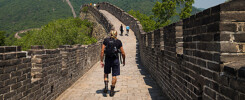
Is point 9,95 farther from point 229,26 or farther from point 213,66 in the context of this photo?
point 229,26

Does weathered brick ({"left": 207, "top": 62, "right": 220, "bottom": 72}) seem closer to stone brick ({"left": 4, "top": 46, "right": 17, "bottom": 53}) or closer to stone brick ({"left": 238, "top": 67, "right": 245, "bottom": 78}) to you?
stone brick ({"left": 238, "top": 67, "right": 245, "bottom": 78})

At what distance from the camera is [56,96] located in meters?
5.71

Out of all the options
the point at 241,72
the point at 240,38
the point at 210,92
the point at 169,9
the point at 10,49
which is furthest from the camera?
the point at 169,9

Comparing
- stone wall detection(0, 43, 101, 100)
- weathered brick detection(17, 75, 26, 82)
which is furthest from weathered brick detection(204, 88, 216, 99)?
weathered brick detection(17, 75, 26, 82)

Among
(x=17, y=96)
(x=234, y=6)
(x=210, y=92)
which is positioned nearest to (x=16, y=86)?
(x=17, y=96)

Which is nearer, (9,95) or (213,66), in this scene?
(213,66)

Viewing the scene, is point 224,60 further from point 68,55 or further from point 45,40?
point 45,40

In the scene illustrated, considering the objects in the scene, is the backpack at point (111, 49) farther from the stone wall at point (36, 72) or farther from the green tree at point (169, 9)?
the green tree at point (169, 9)

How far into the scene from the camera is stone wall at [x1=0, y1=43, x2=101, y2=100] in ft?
11.0

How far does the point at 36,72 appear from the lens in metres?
4.79

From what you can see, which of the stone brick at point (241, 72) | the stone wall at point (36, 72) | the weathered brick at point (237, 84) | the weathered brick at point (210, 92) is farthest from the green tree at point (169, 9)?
the stone brick at point (241, 72)

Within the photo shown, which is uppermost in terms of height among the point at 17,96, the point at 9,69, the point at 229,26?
the point at 229,26

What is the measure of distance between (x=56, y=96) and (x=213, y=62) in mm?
4531

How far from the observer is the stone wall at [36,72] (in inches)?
132
